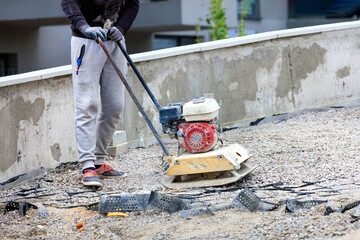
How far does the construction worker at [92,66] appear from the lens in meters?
4.66

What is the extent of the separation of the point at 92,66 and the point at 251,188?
1665 millimetres

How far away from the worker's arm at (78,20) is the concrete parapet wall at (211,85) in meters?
0.85

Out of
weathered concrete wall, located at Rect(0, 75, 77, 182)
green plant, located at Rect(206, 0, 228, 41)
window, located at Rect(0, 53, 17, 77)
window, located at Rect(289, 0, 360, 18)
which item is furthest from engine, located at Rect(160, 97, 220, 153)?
window, located at Rect(289, 0, 360, 18)

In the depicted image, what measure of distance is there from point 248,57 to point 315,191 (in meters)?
3.28

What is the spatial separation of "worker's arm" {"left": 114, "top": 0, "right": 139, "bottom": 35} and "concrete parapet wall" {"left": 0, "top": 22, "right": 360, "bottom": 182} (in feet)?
3.03

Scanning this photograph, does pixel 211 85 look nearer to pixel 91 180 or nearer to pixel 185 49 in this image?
pixel 185 49

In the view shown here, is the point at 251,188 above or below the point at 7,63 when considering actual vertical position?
below

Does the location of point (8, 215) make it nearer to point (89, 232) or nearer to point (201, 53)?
point (89, 232)

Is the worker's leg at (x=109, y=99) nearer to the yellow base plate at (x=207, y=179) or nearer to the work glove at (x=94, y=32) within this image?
the work glove at (x=94, y=32)

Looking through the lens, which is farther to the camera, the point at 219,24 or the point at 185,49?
the point at 219,24

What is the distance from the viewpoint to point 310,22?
19.4 m

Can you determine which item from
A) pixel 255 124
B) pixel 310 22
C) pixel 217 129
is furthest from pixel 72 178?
pixel 310 22

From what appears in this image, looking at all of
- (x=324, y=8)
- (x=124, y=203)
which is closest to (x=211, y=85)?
(x=124, y=203)

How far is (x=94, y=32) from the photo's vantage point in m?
4.51
